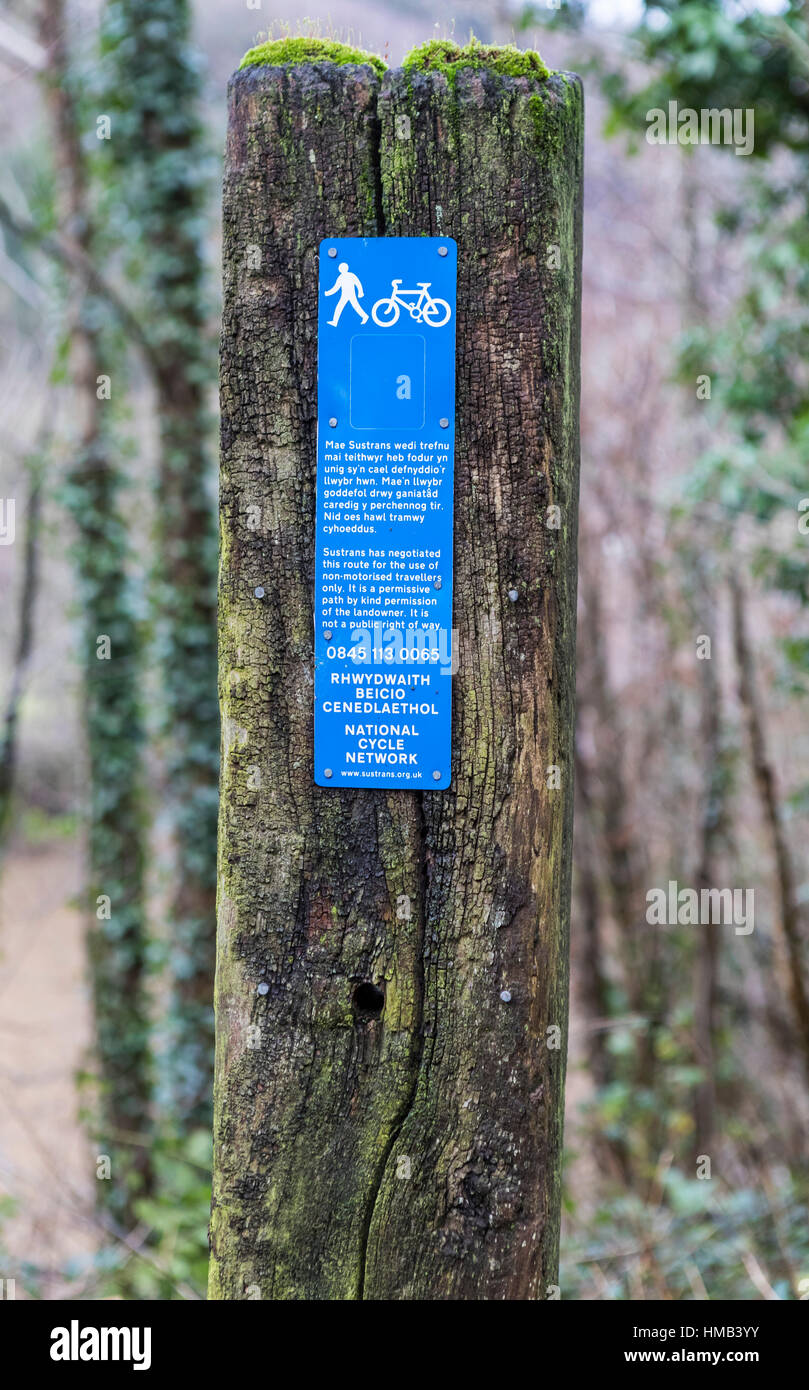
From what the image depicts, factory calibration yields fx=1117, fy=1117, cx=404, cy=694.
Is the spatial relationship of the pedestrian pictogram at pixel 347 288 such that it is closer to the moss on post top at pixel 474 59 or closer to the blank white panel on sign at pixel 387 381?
the blank white panel on sign at pixel 387 381

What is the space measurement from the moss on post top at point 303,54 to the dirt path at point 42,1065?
13.4 feet

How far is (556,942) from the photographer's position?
2008 mm

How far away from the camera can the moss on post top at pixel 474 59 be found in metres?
1.96

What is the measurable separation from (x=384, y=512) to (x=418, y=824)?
554 millimetres

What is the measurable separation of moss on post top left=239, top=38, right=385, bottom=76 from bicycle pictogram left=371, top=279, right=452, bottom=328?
42 centimetres

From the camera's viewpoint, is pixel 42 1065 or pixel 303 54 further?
pixel 42 1065

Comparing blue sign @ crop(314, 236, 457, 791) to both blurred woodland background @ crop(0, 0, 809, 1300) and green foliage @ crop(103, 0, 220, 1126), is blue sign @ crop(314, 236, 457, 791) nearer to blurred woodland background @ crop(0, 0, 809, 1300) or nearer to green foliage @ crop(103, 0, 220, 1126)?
blurred woodland background @ crop(0, 0, 809, 1300)

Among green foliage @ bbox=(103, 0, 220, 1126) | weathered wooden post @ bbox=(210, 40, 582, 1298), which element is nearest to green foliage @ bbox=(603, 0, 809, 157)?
green foliage @ bbox=(103, 0, 220, 1126)

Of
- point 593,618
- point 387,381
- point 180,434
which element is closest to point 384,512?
point 387,381

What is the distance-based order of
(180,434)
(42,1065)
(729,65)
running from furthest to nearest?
1. (42,1065)
2. (180,434)
3. (729,65)

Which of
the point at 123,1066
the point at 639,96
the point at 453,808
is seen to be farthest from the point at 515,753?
the point at 123,1066

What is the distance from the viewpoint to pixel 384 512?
1975 mm

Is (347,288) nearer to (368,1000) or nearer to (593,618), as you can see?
(368,1000)

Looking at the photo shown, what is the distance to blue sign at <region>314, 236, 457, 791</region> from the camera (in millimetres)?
1959
